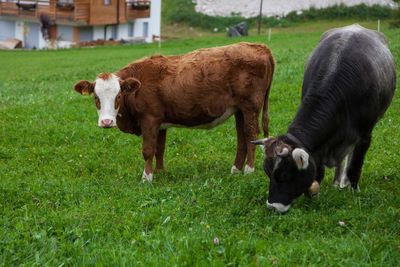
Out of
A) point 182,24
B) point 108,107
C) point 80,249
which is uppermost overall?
point 108,107

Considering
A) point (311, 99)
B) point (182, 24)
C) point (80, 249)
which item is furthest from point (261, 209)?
point (182, 24)

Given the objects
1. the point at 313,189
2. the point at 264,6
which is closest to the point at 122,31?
the point at 264,6

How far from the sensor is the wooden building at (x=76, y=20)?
199ft

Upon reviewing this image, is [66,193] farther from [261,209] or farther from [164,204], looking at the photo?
[261,209]

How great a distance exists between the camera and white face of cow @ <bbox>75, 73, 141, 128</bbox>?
9.48 m

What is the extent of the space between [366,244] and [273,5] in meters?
66.5

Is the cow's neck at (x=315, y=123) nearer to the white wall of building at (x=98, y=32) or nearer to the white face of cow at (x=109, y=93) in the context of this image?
the white face of cow at (x=109, y=93)

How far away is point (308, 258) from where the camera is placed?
6324 mm

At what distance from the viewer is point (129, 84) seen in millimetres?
9680

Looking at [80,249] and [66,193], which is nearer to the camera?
[80,249]

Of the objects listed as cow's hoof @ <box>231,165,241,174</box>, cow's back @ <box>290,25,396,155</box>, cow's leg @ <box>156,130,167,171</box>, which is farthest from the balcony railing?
cow's back @ <box>290,25,396,155</box>

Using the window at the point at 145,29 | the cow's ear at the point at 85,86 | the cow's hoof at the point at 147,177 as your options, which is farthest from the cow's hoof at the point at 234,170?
the window at the point at 145,29

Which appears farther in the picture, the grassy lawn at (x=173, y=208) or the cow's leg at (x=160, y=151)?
the cow's leg at (x=160, y=151)

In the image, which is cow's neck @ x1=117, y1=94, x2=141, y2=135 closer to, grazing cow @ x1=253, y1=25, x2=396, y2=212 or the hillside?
grazing cow @ x1=253, y1=25, x2=396, y2=212
